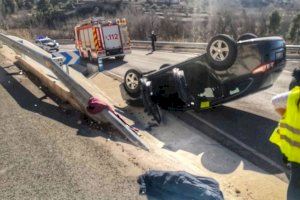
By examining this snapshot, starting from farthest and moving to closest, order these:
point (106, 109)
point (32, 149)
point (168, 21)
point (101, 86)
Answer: point (168, 21) < point (101, 86) < point (106, 109) < point (32, 149)

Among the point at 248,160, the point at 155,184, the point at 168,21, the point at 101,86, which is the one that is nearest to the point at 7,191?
the point at 155,184

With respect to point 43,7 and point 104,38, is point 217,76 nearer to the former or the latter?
point 104,38

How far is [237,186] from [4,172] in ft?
10.6

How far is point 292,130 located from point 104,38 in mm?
17725

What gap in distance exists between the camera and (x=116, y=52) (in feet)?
67.9

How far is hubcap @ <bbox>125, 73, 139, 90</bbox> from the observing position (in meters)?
9.28

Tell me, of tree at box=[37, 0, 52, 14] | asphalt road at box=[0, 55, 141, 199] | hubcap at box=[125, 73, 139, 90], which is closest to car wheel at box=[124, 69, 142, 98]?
hubcap at box=[125, 73, 139, 90]

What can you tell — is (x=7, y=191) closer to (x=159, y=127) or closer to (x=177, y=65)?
A: (x=159, y=127)

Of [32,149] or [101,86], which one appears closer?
[32,149]

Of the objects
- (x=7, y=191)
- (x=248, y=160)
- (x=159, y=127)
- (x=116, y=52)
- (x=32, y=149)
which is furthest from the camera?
(x=116, y=52)

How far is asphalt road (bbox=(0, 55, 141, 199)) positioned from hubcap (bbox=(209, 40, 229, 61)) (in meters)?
2.96

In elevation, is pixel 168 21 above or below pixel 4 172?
below

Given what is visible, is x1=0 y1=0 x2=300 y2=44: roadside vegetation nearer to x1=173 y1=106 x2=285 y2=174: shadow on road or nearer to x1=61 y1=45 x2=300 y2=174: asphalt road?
x1=61 y1=45 x2=300 y2=174: asphalt road

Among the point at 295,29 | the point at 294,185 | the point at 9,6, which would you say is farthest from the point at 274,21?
the point at 9,6
